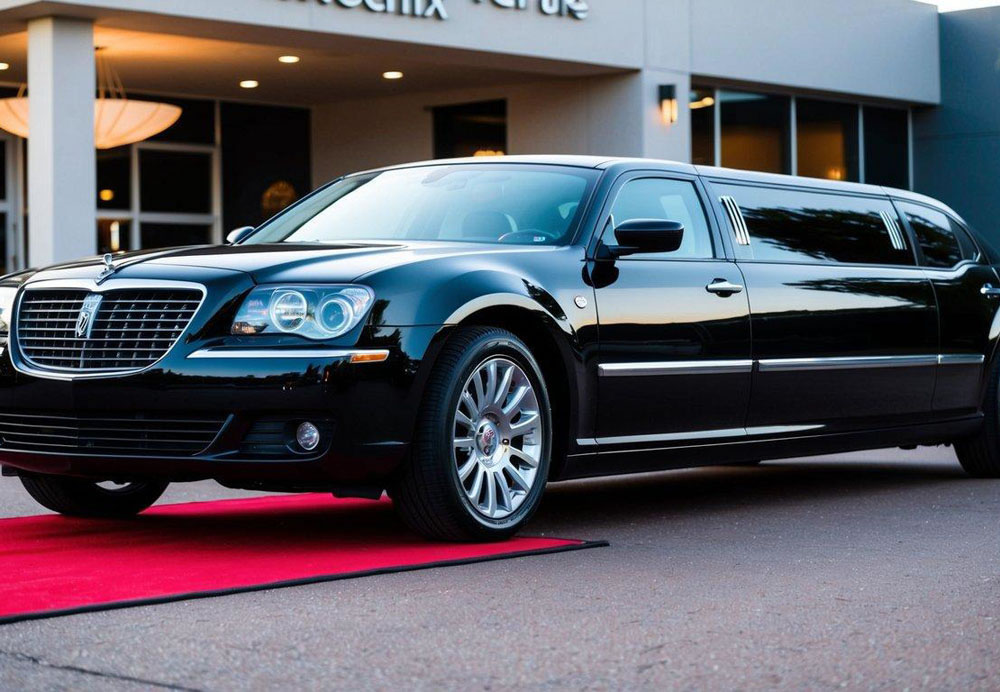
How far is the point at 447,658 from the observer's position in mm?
4070

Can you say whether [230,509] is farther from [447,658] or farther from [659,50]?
[659,50]

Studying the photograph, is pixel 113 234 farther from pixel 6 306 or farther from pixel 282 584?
pixel 282 584

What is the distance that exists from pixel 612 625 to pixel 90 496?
3.17 m

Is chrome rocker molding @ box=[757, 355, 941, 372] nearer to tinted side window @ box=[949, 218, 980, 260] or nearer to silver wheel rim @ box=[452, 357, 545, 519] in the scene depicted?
tinted side window @ box=[949, 218, 980, 260]

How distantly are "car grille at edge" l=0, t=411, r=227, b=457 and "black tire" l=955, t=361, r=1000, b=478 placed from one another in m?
4.79

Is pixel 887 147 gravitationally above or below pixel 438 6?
below

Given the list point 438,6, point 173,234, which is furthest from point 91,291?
point 173,234

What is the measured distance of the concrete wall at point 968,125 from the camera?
76.4 ft

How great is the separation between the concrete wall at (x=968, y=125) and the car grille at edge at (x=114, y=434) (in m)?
19.2

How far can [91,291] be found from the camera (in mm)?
5969

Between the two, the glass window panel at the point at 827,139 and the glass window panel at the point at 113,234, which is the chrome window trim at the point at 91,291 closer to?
the glass window panel at the point at 113,234

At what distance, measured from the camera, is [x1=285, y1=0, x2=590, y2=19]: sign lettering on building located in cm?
1661

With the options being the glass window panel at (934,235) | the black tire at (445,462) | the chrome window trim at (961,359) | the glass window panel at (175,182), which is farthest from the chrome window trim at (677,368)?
the glass window panel at (175,182)

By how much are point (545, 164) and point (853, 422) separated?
2.00m
